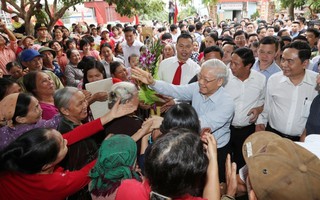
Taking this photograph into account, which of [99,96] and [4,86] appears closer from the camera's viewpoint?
[4,86]

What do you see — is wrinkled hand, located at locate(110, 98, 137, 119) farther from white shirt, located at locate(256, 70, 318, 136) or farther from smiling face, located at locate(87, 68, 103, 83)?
white shirt, located at locate(256, 70, 318, 136)

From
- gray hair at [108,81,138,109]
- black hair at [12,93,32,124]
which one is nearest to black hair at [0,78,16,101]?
black hair at [12,93,32,124]

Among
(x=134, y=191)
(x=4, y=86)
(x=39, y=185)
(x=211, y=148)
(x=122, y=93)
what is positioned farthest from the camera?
(x=4, y=86)

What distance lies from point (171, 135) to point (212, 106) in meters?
1.45

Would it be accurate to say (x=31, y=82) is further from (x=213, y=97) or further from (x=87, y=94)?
(x=213, y=97)

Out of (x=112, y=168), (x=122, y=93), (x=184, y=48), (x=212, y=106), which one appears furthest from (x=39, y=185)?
(x=184, y=48)

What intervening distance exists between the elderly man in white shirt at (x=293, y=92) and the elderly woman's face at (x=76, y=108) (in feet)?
7.31

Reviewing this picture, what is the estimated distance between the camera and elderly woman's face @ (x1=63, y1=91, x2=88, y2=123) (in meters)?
2.40

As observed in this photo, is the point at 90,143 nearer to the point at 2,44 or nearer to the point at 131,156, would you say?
the point at 131,156

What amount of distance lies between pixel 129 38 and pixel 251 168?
544 centimetres

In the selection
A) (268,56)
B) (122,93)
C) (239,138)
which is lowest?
(239,138)

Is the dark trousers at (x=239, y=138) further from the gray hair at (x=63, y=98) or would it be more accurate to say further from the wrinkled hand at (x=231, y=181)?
the gray hair at (x=63, y=98)

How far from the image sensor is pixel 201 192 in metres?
1.63

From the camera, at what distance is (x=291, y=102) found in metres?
3.08
